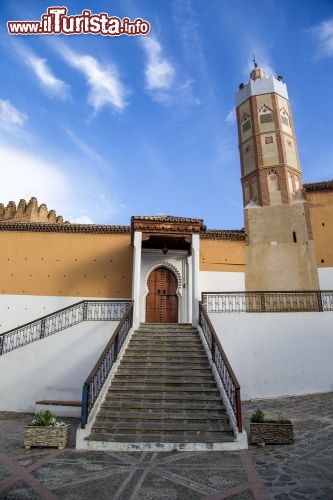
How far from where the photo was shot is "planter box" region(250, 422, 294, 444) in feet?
20.2

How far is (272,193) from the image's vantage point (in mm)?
16469

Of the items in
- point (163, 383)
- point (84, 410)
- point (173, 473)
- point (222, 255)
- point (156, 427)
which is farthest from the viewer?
point (222, 255)

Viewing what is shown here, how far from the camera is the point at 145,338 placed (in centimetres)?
1007

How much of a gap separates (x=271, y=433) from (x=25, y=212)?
17.1 m

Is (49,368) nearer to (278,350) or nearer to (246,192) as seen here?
(278,350)

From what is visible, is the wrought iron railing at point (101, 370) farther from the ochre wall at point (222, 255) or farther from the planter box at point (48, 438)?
the ochre wall at point (222, 255)

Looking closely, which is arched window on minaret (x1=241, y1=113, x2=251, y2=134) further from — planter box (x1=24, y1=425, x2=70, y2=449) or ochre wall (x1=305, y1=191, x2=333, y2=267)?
planter box (x1=24, y1=425, x2=70, y2=449)

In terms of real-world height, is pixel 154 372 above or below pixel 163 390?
above

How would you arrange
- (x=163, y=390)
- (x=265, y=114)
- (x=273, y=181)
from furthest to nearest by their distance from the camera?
1. (x=265, y=114)
2. (x=273, y=181)
3. (x=163, y=390)

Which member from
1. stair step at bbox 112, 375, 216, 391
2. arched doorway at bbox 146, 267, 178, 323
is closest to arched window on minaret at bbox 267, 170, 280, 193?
arched doorway at bbox 146, 267, 178, 323

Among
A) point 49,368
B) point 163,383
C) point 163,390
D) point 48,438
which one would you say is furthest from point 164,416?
point 49,368

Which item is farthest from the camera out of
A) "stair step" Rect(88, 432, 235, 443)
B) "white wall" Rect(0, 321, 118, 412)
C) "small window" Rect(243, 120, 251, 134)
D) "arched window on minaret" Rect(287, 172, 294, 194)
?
"small window" Rect(243, 120, 251, 134)

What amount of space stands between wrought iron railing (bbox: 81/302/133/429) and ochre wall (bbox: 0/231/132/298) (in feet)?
14.5

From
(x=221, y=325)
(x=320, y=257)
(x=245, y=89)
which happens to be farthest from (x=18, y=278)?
(x=245, y=89)
